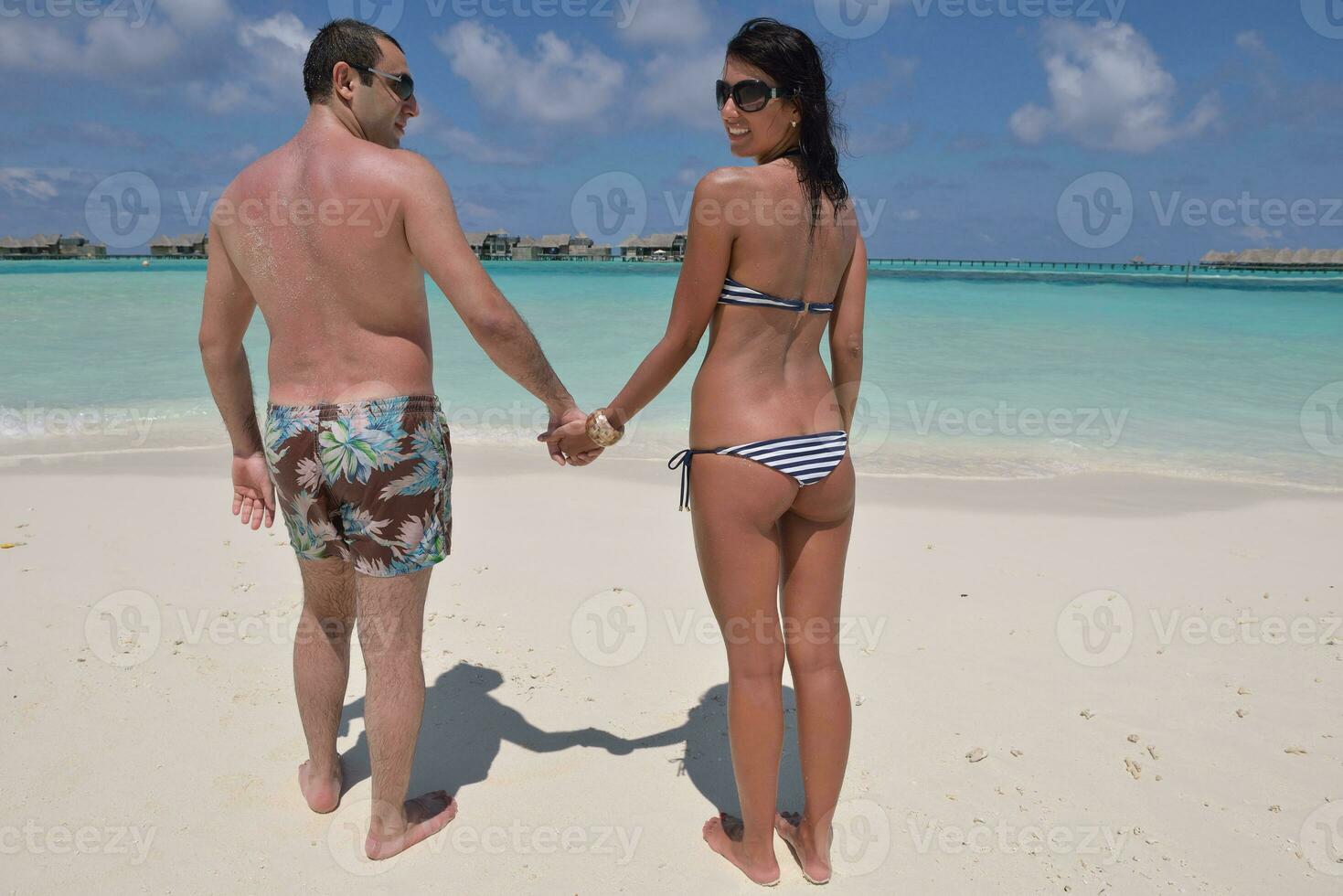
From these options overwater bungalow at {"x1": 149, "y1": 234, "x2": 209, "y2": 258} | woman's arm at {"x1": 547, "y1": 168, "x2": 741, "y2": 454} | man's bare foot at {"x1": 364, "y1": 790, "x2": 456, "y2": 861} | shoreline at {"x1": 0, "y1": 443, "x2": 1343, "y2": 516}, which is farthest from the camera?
overwater bungalow at {"x1": 149, "y1": 234, "x2": 209, "y2": 258}

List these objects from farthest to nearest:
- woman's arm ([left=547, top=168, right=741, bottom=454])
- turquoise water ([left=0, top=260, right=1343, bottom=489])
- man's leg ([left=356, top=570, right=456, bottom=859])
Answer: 1. turquoise water ([left=0, top=260, right=1343, bottom=489])
2. man's leg ([left=356, top=570, right=456, bottom=859])
3. woman's arm ([left=547, top=168, right=741, bottom=454])

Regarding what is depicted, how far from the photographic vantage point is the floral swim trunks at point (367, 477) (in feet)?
7.34

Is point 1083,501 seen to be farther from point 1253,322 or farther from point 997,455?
point 1253,322

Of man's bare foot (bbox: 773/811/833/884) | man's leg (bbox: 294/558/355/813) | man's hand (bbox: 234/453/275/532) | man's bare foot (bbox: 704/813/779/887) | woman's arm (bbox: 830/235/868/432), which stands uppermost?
woman's arm (bbox: 830/235/868/432)

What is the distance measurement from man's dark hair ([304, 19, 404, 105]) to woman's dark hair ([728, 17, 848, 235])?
37.3 inches

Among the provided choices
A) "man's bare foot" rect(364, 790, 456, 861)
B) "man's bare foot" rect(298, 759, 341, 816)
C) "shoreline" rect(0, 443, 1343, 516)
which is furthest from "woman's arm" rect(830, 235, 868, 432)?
"shoreline" rect(0, 443, 1343, 516)

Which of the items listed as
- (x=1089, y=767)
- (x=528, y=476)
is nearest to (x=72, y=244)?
(x=528, y=476)

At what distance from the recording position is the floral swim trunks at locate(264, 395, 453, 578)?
2.24m

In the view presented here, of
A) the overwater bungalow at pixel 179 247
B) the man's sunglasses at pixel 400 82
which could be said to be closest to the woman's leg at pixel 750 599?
the man's sunglasses at pixel 400 82

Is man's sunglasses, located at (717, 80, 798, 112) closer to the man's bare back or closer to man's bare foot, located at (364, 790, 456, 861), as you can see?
the man's bare back

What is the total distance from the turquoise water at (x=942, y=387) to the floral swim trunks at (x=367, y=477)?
17.3 ft

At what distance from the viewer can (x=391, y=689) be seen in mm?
2396

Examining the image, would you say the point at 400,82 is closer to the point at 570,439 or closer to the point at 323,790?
the point at 570,439

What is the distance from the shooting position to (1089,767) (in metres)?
2.93
